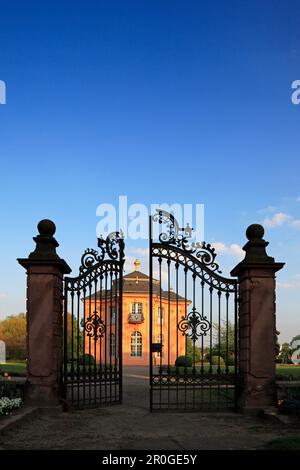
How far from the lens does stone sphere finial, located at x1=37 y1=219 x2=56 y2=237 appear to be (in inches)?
425

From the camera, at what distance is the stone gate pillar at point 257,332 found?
33.9 ft

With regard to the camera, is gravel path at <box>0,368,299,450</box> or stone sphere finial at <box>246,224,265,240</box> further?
stone sphere finial at <box>246,224,265,240</box>

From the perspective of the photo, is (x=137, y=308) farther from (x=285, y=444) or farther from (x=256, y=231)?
(x=285, y=444)

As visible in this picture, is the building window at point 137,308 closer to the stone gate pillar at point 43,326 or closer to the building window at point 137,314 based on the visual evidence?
the building window at point 137,314

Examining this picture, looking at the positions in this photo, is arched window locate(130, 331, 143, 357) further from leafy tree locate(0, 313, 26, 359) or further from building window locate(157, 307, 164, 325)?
leafy tree locate(0, 313, 26, 359)

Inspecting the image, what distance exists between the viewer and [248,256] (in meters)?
10.7

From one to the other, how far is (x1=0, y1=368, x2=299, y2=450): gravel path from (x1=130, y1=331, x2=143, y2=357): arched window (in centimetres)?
3141

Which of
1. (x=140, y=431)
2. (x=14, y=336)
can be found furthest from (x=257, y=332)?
(x=14, y=336)

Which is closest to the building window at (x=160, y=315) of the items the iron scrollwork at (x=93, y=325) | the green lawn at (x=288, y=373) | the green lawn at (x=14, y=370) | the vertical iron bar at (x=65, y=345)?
the iron scrollwork at (x=93, y=325)

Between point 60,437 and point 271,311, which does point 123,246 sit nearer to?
point 271,311

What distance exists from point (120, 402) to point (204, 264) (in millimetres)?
3543

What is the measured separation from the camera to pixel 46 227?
35.4 ft

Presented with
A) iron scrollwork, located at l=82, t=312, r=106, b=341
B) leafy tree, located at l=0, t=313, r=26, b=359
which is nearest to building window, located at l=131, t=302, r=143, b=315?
leafy tree, located at l=0, t=313, r=26, b=359
